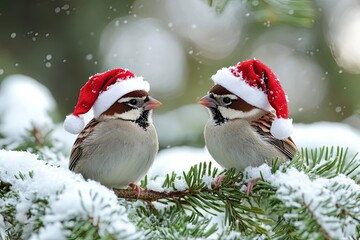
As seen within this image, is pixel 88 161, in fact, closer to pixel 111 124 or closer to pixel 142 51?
pixel 111 124

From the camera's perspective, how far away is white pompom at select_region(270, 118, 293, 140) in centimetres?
Answer: 217

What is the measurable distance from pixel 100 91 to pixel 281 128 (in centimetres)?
70

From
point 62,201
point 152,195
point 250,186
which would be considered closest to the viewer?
point 62,201

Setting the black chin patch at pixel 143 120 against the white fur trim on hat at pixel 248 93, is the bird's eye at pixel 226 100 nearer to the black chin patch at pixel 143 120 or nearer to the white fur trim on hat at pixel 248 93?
the white fur trim on hat at pixel 248 93

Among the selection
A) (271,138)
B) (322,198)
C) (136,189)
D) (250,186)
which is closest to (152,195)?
(136,189)

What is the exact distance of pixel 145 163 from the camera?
224cm

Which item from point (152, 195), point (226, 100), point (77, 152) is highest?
point (226, 100)

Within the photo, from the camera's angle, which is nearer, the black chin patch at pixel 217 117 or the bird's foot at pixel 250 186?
the bird's foot at pixel 250 186

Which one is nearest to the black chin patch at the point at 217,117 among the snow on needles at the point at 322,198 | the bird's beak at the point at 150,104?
the bird's beak at the point at 150,104

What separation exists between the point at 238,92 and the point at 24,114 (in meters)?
1.03

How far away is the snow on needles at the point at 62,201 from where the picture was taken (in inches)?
55.4

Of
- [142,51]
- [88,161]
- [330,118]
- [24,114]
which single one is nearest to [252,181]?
[88,161]

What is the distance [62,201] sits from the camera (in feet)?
4.75

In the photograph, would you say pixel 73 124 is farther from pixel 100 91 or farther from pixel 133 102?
pixel 133 102
